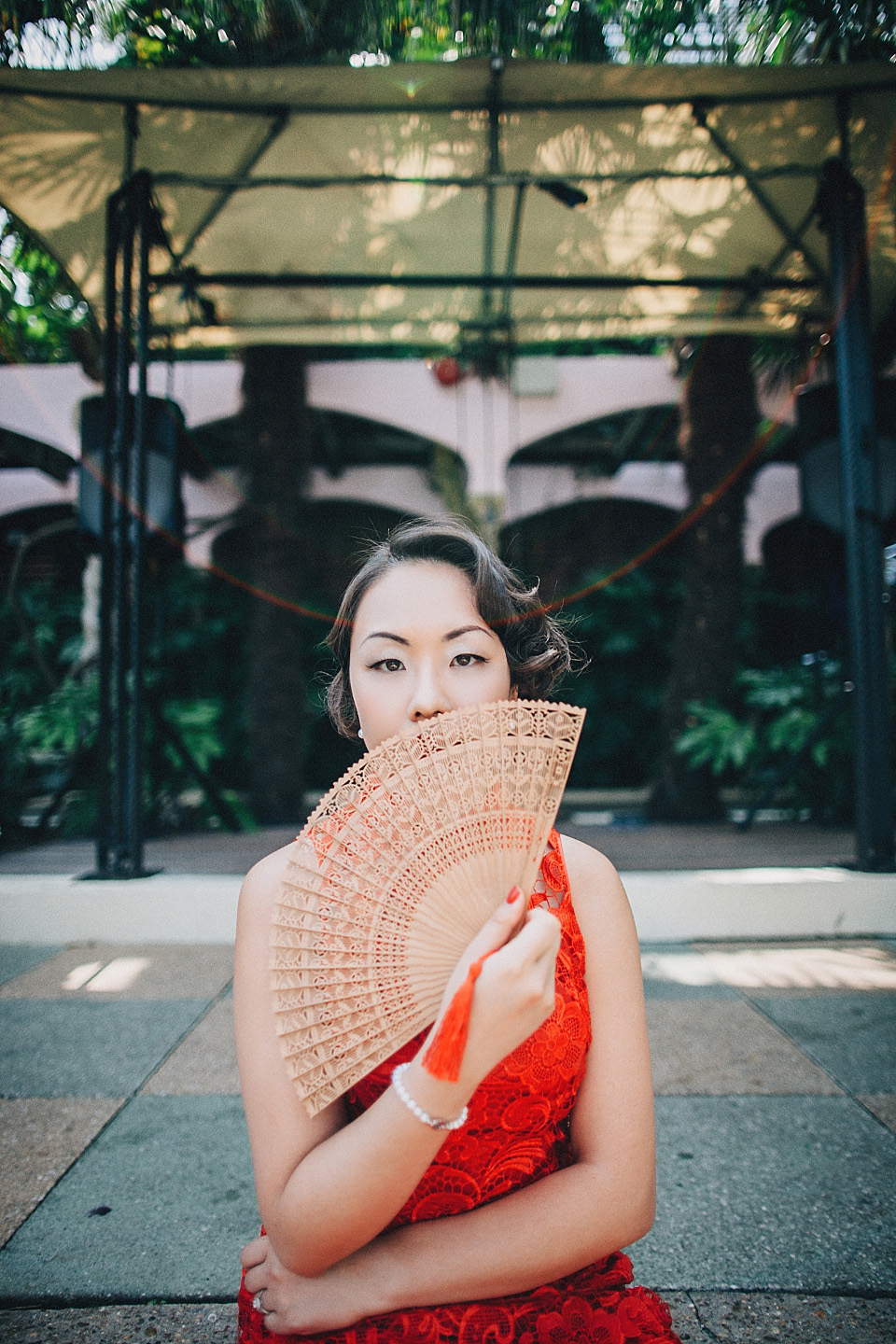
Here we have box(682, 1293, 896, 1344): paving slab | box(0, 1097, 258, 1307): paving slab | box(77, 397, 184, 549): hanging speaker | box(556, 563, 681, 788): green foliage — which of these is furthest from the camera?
box(556, 563, 681, 788): green foliage

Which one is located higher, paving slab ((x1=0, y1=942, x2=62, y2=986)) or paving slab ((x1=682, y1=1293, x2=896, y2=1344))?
paving slab ((x1=682, y1=1293, x2=896, y2=1344))

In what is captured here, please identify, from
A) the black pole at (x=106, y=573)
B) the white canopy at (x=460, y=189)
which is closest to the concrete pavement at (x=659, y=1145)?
the black pole at (x=106, y=573)

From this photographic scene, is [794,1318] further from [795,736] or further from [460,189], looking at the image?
[460,189]

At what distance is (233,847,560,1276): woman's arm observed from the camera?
726mm

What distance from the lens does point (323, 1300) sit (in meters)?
0.85

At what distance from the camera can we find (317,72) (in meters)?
3.25

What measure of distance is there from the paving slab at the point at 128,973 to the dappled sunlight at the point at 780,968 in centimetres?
173

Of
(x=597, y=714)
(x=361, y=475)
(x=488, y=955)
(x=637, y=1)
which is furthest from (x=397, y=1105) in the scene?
(x=361, y=475)

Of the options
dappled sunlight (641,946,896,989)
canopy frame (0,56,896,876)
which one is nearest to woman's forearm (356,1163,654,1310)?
dappled sunlight (641,946,896,989)

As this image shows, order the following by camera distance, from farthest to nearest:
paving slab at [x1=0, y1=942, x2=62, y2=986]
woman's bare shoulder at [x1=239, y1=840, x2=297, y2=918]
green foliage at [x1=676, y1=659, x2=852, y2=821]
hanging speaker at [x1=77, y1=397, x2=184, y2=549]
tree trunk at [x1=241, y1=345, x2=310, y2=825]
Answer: tree trunk at [x1=241, y1=345, x2=310, y2=825]
green foliage at [x1=676, y1=659, x2=852, y2=821]
hanging speaker at [x1=77, y1=397, x2=184, y2=549]
paving slab at [x1=0, y1=942, x2=62, y2=986]
woman's bare shoulder at [x1=239, y1=840, x2=297, y2=918]

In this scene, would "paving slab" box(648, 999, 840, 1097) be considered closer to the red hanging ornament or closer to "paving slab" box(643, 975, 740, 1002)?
"paving slab" box(643, 975, 740, 1002)

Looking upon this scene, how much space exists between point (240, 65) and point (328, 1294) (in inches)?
189

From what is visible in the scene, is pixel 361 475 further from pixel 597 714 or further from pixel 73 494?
pixel 597 714

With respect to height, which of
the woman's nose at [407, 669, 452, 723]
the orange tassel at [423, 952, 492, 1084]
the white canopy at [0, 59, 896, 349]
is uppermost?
the white canopy at [0, 59, 896, 349]
